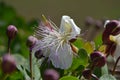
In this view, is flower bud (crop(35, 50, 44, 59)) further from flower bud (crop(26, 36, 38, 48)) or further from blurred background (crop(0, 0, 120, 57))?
blurred background (crop(0, 0, 120, 57))

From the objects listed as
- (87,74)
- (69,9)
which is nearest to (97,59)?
(87,74)

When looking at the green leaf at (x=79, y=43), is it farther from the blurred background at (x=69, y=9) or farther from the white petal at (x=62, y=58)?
the blurred background at (x=69, y=9)

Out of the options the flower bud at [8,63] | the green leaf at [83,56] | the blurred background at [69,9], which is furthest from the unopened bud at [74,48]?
the blurred background at [69,9]

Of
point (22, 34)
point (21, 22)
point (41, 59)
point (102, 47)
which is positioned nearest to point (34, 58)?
point (41, 59)

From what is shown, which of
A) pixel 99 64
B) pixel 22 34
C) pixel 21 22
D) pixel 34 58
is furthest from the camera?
pixel 21 22

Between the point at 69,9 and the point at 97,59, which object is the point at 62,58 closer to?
the point at 97,59

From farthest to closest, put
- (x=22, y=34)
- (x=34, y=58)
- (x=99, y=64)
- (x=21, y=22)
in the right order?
1. (x=21, y=22)
2. (x=22, y=34)
3. (x=34, y=58)
4. (x=99, y=64)

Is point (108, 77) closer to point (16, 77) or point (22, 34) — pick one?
point (16, 77)

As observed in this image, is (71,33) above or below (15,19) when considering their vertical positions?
above
